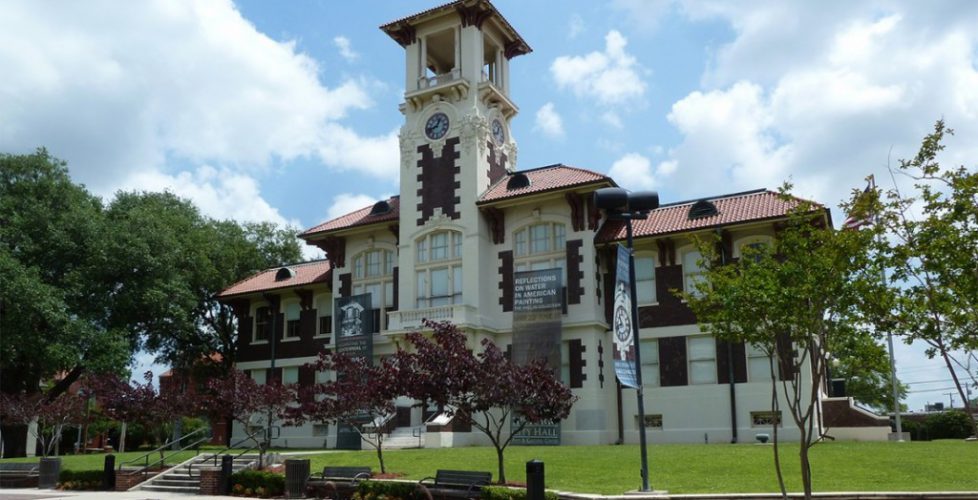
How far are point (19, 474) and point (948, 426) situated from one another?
45.5 meters

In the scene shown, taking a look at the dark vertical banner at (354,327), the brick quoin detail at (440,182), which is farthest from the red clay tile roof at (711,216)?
the dark vertical banner at (354,327)

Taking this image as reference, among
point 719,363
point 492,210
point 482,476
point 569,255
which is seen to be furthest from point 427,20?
point 482,476

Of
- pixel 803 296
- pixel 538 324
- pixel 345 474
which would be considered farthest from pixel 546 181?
pixel 803 296

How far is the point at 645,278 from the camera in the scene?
33531 millimetres

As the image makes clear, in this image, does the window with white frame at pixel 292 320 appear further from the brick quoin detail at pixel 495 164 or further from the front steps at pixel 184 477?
the front steps at pixel 184 477

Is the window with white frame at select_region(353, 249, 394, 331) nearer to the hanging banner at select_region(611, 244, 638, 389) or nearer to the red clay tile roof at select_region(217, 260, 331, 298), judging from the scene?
the red clay tile roof at select_region(217, 260, 331, 298)

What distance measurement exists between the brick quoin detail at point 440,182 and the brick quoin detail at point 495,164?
1.57 meters

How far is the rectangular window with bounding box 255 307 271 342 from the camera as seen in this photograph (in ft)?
142

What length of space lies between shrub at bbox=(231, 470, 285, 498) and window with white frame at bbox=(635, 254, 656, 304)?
53.8ft

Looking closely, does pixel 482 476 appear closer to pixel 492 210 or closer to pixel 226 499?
pixel 226 499

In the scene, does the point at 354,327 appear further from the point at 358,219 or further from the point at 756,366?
the point at 756,366

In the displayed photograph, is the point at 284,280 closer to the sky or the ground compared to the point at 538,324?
closer to the sky

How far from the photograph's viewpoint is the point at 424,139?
37812mm

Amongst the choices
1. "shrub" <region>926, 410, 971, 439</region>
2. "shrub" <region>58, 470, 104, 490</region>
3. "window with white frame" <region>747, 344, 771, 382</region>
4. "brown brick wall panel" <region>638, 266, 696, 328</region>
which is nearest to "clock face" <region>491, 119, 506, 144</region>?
"brown brick wall panel" <region>638, 266, 696, 328</region>
